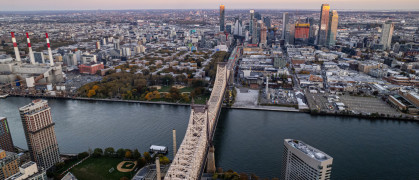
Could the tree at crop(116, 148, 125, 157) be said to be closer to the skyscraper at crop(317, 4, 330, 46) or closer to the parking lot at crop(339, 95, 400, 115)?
the parking lot at crop(339, 95, 400, 115)

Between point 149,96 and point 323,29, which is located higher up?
point 323,29

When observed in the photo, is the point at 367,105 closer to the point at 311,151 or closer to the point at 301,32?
the point at 311,151

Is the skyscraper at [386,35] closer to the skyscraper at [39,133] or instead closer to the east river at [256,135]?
the east river at [256,135]

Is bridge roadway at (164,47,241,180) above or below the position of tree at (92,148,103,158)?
above

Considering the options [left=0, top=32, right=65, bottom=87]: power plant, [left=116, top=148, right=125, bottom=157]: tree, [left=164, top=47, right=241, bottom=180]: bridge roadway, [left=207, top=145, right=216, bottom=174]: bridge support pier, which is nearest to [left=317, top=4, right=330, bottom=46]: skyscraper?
[left=164, top=47, right=241, bottom=180]: bridge roadway

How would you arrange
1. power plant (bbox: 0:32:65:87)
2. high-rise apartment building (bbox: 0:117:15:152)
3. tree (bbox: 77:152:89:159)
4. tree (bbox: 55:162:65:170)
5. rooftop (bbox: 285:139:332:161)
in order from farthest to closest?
power plant (bbox: 0:32:65:87) → tree (bbox: 77:152:89:159) → high-rise apartment building (bbox: 0:117:15:152) → tree (bbox: 55:162:65:170) → rooftop (bbox: 285:139:332:161)

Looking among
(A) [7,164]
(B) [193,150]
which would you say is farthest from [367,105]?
(A) [7,164]

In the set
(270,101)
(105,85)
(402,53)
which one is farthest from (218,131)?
(402,53)
